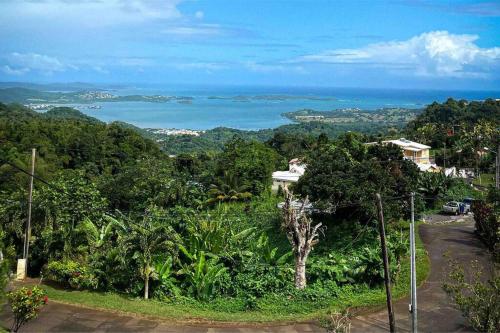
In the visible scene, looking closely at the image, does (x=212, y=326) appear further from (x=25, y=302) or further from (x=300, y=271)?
(x=25, y=302)

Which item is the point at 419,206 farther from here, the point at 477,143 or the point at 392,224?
the point at 477,143

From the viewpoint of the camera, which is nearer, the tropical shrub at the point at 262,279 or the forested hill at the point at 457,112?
the tropical shrub at the point at 262,279

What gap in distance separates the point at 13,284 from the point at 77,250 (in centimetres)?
210

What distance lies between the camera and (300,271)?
51.1 ft

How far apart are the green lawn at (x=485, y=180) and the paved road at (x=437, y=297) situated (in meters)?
15.2

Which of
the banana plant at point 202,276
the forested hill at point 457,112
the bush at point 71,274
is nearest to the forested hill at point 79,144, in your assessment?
the bush at point 71,274

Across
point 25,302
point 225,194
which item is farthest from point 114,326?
point 225,194

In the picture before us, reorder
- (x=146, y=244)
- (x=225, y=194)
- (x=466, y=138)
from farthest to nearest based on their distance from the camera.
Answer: (x=466, y=138) < (x=225, y=194) < (x=146, y=244)

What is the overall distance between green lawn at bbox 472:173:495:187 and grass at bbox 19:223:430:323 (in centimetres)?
2478

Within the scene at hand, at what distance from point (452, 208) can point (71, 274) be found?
66.5 feet

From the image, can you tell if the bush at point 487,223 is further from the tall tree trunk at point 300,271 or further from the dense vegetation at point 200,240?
the tall tree trunk at point 300,271

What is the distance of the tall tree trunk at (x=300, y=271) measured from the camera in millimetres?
15516

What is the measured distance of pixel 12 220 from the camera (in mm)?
17828

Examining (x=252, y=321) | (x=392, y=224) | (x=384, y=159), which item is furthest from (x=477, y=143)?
(x=252, y=321)
